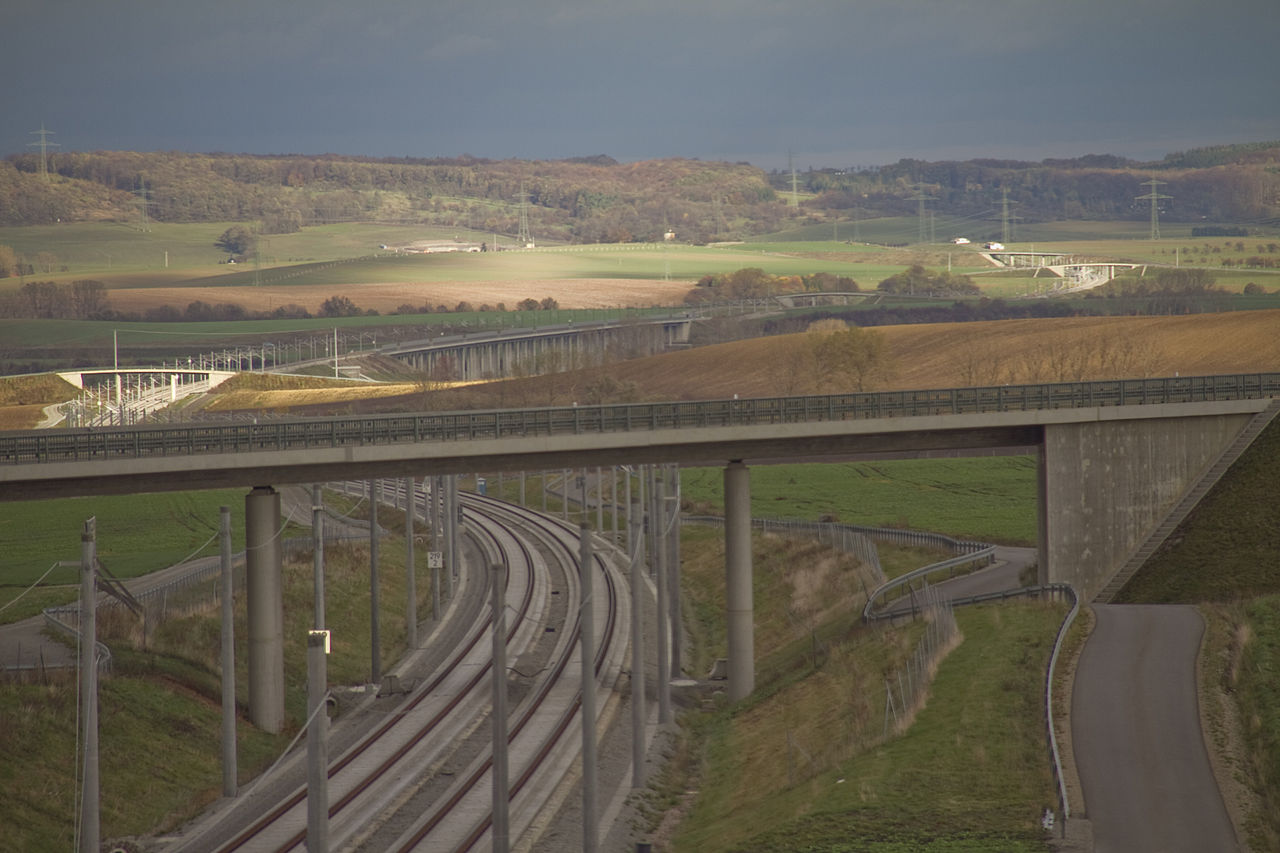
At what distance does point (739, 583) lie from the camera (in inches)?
2329

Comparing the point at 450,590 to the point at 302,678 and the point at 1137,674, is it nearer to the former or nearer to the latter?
the point at 302,678

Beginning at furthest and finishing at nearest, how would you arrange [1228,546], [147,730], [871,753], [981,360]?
[981,360]
[1228,546]
[147,730]
[871,753]

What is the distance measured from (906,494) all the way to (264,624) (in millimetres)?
62253

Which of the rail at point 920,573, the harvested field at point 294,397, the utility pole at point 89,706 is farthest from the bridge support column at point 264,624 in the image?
the harvested field at point 294,397

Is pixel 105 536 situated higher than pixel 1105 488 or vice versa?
pixel 1105 488

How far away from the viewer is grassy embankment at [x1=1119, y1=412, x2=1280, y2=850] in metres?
39.4

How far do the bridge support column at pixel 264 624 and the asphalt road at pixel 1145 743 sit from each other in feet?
92.2

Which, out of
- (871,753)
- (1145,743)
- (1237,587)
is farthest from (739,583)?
(1145,743)

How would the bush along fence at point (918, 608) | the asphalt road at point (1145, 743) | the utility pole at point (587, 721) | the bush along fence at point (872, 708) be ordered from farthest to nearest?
1. the bush along fence at point (872, 708)
2. the bush along fence at point (918, 608)
3. the utility pole at point (587, 721)
4. the asphalt road at point (1145, 743)

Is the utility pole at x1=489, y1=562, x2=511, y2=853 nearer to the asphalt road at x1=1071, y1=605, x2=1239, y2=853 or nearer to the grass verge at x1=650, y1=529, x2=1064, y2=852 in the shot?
the grass verge at x1=650, y1=529, x2=1064, y2=852

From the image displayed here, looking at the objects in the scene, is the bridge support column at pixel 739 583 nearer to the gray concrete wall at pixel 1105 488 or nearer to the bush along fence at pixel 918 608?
the bush along fence at pixel 918 608

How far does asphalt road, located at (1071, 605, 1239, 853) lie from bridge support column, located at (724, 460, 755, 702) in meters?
14.3

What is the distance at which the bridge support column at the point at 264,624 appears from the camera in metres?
51.4

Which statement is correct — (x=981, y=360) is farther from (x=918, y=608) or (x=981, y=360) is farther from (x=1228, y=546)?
(x=918, y=608)
